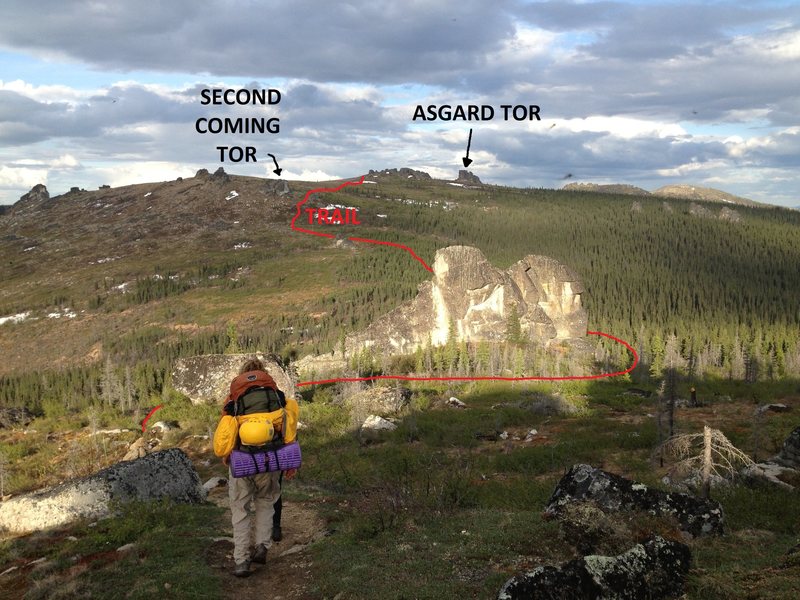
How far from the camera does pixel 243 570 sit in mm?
10812

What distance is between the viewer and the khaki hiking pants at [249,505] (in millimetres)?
10977

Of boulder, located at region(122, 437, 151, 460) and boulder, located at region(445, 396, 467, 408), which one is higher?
boulder, located at region(122, 437, 151, 460)

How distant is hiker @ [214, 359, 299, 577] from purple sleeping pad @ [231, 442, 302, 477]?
0.06ft

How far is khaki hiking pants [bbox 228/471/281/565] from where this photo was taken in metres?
11.0

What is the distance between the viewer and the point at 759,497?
17.7 meters

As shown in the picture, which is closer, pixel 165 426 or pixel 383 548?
pixel 383 548

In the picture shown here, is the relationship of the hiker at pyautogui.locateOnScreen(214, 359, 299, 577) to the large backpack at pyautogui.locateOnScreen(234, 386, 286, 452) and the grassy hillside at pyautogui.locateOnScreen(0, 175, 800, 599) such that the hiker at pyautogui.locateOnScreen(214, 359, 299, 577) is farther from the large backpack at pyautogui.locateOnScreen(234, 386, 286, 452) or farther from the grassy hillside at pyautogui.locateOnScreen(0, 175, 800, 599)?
the grassy hillside at pyautogui.locateOnScreen(0, 175, 800, 599)

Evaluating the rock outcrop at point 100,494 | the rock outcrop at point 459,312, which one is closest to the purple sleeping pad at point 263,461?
the rock outcrop at point 100,494

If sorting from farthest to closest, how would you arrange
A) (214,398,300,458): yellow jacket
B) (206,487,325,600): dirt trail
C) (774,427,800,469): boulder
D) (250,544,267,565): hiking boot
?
(774,427,800,469): boulder, (250,544,267,565): hiking boot, (214,398,300,458): yellow jacket, (206,487,325,600): dirt trail

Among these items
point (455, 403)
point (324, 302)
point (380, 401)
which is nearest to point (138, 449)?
point (380, 401)

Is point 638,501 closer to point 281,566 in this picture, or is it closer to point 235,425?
point 281,566

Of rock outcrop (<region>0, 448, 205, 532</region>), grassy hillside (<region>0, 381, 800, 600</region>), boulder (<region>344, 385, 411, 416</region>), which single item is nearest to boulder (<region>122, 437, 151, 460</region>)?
boulder (<region>344, 385, 411, 416</region>)

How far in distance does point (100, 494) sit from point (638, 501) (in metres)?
15.2

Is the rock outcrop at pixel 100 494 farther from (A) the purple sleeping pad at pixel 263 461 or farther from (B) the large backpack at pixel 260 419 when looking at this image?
(B) the large backpack at pixel 260 419
